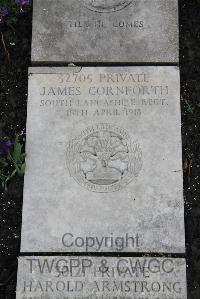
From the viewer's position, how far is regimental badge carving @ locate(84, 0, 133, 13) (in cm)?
511

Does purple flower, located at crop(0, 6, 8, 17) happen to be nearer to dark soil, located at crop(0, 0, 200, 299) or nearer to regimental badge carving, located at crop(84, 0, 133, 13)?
dark soil, located at crop(0, 0, 200, 299)

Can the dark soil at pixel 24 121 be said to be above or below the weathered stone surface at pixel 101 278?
above

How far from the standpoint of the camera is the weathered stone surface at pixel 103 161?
4.52 metres

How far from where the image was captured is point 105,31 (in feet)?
16.5

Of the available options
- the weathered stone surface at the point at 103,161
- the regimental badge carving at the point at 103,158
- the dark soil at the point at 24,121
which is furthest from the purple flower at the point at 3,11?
the regimental badge carving at the point at 103,158

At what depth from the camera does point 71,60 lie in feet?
16.3

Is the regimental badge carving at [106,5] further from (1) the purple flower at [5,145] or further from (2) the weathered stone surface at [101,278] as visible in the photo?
(2) the weathered stone surface at [101,278]

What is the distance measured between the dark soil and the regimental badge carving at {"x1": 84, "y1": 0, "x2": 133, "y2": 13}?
1.92ft

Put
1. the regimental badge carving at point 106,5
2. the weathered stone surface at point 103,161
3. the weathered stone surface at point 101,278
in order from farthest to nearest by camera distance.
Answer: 1. the regimental badge carving at point 106,5
2. the weathered stone surface at point 103,161
3. the weathered stone surface at point 101,278

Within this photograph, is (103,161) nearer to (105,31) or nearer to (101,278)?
(101,278)

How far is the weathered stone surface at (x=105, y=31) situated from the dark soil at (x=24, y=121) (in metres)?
0.24

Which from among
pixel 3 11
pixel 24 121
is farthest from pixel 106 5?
pixel 24 121

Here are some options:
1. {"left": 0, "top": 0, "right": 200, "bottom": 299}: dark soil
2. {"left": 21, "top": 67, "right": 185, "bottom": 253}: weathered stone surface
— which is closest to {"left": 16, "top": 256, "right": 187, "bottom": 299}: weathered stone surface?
{"left": 21, "top": 67, "right": 185, "bottom": 253}: weathered stone surface

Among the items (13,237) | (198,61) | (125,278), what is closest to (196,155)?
(198,61)
